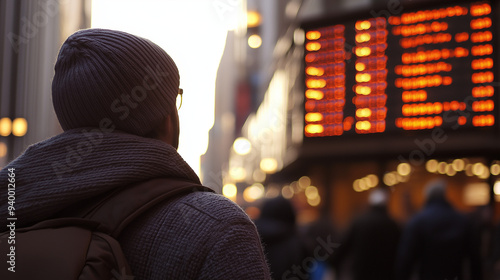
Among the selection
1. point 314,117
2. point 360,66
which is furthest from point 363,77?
point 314,117

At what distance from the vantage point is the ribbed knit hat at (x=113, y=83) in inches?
56.7

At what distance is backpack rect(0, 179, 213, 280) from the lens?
1.21 meters

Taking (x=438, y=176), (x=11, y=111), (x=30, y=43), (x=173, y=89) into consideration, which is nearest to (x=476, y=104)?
(x=438, y=176)

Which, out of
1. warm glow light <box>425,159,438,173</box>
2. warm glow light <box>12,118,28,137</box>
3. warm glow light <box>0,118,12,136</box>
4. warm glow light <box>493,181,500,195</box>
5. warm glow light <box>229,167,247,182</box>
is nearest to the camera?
warm glow light <box>493,181,500,195</box>

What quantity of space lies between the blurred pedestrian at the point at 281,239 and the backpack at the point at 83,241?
3.40 metres

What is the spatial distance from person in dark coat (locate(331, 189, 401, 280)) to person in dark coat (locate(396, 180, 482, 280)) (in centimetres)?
89

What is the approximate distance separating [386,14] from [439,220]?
3318 mm

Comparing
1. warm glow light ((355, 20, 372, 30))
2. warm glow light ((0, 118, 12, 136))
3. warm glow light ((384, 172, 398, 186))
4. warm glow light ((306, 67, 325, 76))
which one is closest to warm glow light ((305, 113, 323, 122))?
warm glow light ((306, 67, 325, 76))

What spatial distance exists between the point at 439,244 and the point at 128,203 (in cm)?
477

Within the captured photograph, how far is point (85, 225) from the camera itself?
1.29m

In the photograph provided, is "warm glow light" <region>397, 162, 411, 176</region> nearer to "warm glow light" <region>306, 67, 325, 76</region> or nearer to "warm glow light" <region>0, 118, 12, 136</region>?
"warm glow light" <region>306, 67, 325, 76</region>

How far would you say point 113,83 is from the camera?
4.71 ft

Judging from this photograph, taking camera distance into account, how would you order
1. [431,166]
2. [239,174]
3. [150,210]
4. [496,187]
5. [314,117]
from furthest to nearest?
[239,174] < [431,166] < [314,117] < [496,187] < [150,210]

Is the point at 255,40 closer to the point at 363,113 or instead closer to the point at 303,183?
the point at 303,183
